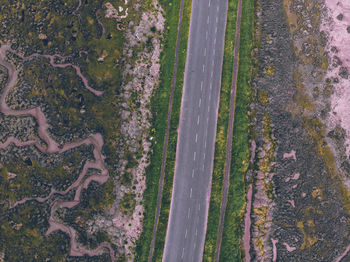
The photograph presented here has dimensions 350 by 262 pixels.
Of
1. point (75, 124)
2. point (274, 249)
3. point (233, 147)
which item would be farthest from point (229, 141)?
point (75, 124)

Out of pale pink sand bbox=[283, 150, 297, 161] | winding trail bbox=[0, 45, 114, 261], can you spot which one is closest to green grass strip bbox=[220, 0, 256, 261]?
pale pink sand bbox=[283, 150, 297, 161]

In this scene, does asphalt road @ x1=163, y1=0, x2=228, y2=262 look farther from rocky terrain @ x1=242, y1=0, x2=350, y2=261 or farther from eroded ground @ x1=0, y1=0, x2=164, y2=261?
rocky terrain @ x1=242, y1=0, x2=350, y2=261

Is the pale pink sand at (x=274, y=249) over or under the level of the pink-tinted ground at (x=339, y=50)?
under

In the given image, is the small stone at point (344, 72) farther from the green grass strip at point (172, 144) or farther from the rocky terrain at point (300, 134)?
the green grass strip at point (172, 144)

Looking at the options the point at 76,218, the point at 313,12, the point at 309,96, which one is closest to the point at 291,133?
the point at 309,96

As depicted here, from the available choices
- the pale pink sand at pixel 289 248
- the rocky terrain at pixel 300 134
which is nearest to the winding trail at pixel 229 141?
the rocky terrain at pixel 300 134

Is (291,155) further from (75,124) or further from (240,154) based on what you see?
(75,124)
